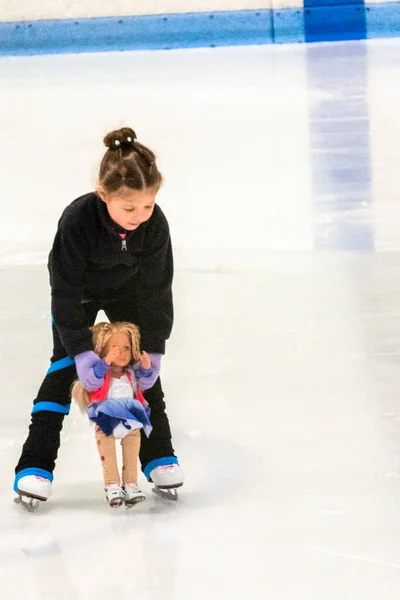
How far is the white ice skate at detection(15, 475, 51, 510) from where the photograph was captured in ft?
7.16

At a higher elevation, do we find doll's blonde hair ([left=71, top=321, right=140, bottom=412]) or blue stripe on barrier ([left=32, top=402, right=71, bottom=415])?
doll's blonde hair ([left=71, top=321, right=140, bottom=412])

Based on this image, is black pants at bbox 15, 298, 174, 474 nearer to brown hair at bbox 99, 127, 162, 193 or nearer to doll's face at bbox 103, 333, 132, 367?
doll's face at bbox 103, 333, 132, 367

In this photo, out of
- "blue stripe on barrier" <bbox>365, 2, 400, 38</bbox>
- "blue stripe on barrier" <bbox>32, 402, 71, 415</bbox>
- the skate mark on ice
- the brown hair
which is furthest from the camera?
"blue stripe on barrier" <bbox>365, 2, 400, 38</bbox>

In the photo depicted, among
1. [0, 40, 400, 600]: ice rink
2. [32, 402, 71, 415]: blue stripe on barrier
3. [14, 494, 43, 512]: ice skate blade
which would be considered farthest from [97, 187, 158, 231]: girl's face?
[14, 494, 43, 512]: ice skate blade

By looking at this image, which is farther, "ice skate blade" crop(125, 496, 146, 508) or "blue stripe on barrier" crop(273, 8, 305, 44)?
"blue stripe on barrier" crop(273, 8, 305, 44)

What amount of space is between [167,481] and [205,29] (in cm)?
695

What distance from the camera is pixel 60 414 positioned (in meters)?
2.32

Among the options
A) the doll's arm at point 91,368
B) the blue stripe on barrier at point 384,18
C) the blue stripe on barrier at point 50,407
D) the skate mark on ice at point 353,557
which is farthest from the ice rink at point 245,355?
the blue stripe on barrier at point 384,18

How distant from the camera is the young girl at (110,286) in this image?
2090mm

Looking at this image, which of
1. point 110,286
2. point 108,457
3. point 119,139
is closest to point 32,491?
point 108,457

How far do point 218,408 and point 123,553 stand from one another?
72cm

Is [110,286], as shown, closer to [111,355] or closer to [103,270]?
[103,270]

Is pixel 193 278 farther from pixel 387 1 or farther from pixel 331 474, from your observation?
pixel 387 1

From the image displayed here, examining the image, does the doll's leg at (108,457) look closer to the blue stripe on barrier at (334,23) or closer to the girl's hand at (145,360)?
the girl's hand at (145,360)
